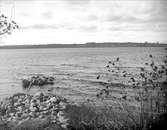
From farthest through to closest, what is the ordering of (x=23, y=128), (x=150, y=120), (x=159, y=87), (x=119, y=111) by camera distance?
1. (x=119, y=111)
2. (x=23, y=128)
3. (x=159, y=87)
4. (x=150, y=120)

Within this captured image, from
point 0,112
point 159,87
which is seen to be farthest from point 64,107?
point 159,87

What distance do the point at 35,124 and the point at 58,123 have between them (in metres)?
1.03

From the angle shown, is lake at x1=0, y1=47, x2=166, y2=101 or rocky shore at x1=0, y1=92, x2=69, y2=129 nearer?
rocky shore at x1=0, y1=92, x2=69, y2=129

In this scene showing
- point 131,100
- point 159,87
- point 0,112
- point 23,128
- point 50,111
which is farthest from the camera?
point 131,100

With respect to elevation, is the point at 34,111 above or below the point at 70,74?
above

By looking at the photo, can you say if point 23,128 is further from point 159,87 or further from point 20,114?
point 159,87

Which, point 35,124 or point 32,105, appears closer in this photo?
point 35,124

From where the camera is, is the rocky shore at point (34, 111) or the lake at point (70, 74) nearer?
the rocky shore at point (34, 111)

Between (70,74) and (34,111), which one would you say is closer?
(34,111)

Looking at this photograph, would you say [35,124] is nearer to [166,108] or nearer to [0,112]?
[0,112]

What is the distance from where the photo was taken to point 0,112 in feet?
31.8

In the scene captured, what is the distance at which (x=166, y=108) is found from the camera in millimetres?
5832

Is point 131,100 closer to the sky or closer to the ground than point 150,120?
closer to the ground

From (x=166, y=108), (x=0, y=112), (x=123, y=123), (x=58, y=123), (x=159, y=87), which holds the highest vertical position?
(x=159, y=87)
